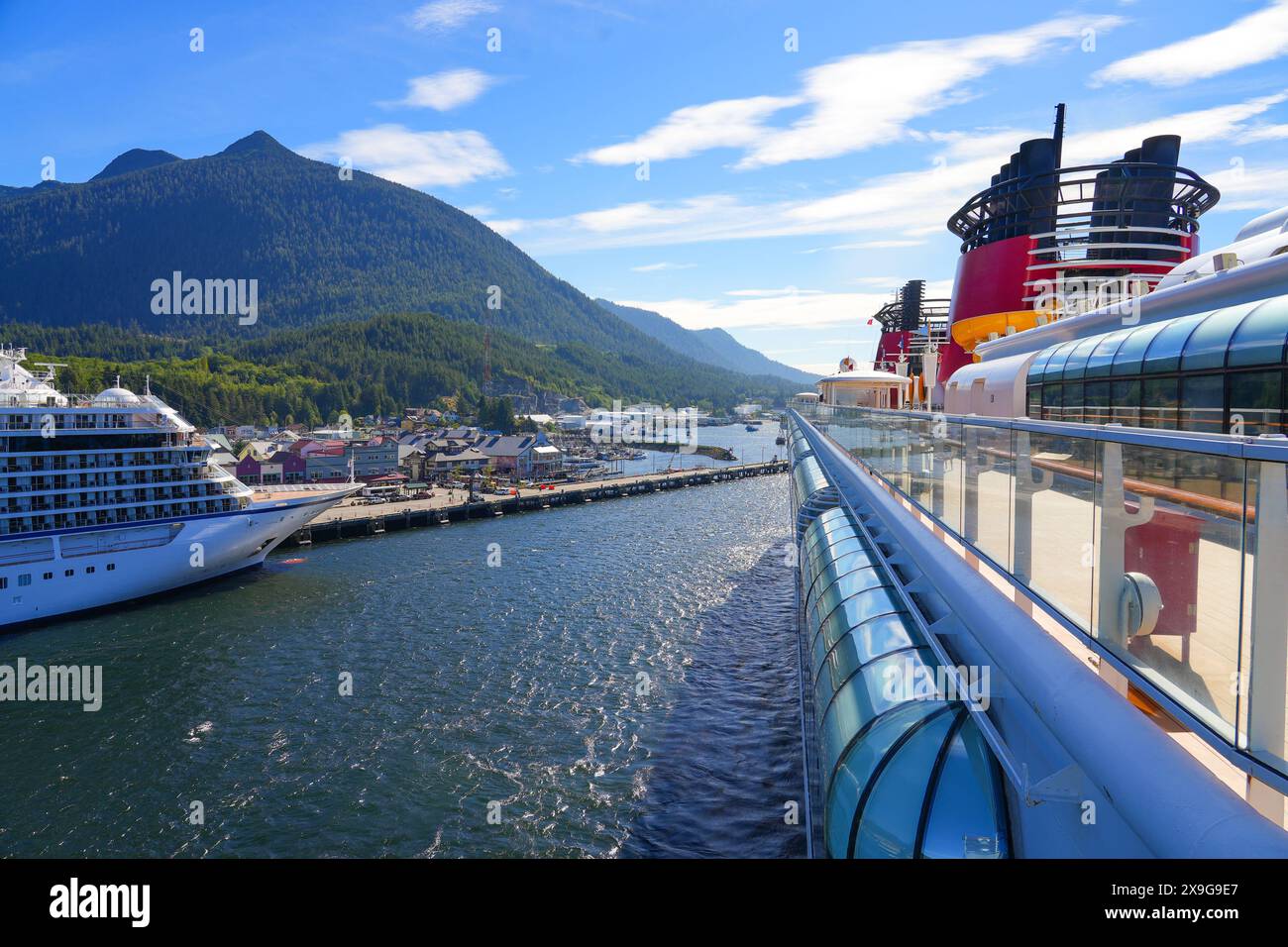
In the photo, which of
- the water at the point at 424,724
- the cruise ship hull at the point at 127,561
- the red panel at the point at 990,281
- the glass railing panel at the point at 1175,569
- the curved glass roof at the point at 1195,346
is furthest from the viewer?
the cruise ship hull at the point at 127,561

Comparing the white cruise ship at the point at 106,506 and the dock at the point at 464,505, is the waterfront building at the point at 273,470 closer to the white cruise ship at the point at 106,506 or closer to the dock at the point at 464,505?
the dock at the point at 464,505

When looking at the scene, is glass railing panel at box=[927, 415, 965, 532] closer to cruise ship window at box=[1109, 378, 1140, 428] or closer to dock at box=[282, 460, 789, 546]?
cruise ship window at box=[1109, 378, 1140, 428]

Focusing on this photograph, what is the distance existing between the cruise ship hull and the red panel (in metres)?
28.5

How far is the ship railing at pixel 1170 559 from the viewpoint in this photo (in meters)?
2.06

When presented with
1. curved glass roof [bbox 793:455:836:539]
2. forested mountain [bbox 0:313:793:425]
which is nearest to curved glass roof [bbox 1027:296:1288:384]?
curved glass roof [bbox 793:455:836:539]

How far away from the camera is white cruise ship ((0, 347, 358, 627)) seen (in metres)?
26.2

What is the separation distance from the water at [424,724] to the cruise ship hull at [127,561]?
900 millimetres

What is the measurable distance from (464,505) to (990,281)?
125ft

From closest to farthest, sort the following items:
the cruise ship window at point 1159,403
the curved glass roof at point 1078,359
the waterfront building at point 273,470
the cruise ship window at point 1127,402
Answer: the cruise ship window at point 1159,403 < the cruise ship window at point 1127,402 < the curved glass roof at point 1078,359 < the waterfront building at point 273,470

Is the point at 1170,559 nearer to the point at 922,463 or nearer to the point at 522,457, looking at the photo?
the point at 922,463

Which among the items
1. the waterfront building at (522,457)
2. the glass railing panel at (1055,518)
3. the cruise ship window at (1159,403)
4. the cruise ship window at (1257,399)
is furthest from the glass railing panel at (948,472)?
the waterfront building at (522,457)

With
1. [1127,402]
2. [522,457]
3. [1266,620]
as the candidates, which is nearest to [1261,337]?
[1127,402]

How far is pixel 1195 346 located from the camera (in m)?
6.52
